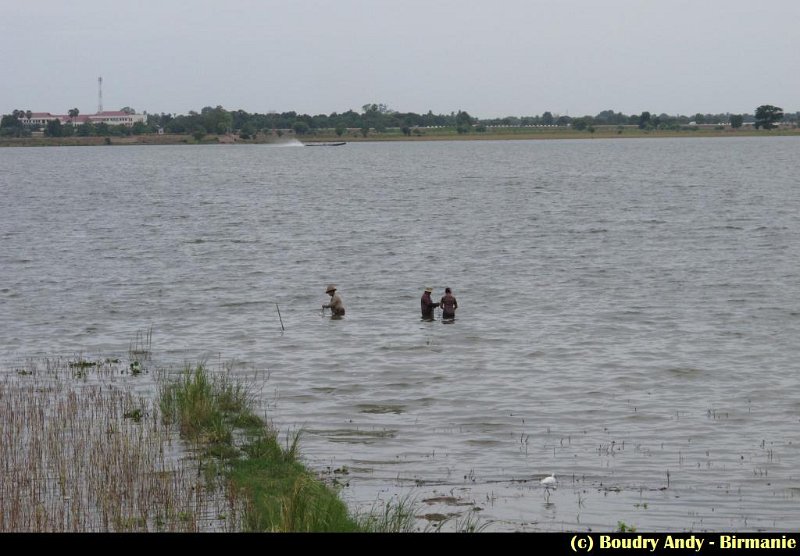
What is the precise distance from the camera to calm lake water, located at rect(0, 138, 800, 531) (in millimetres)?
17594

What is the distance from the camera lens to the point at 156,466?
55.6 ft

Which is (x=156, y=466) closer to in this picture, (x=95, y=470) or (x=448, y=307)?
(x=95, y=470)

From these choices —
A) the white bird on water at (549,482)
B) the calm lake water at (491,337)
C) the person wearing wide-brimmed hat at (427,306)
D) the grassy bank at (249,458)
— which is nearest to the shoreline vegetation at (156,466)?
the grassy bank at (249,458)

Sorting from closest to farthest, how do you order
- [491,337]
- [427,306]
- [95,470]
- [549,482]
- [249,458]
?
[95,470] < [549,482] < [249,458] < [491,337] < [427,306]

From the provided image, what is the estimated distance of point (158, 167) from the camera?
175 meters

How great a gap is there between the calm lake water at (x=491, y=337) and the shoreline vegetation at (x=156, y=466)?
117 cm

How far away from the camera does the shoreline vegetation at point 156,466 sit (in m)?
13.8

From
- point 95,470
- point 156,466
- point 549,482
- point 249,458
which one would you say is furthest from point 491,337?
point 95,470

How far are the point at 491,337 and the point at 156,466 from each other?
628 inches

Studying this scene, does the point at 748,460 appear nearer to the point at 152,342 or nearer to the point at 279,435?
the point at 279,435

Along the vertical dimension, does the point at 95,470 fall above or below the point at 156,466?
above

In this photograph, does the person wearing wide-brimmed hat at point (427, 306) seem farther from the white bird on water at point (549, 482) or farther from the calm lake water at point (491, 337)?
the white bird on water at point (549, 482)

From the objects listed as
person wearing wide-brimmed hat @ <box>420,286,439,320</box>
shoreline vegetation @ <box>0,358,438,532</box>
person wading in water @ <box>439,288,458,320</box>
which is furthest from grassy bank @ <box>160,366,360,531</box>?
person wading in water @ <box>439,288,458,320</box>

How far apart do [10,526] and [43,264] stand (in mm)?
40393
